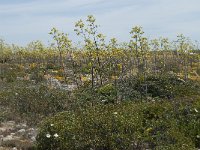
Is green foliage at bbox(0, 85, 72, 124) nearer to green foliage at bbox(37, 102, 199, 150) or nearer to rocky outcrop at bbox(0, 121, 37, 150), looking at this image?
rocky outcrop at bbox(0, 121, 37, 150)

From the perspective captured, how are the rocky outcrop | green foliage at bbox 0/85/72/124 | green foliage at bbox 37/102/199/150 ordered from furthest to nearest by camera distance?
green foliage at bbox 0/85/72/124, the rocky outcrop, green foliage at bbox 37/102/199/150

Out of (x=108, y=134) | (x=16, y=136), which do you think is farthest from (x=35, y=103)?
(x=108, y=134)

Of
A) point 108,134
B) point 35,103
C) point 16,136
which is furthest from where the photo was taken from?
point 35,103

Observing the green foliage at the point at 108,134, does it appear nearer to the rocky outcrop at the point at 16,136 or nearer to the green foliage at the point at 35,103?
the rocky outcrop at the point at 16,136

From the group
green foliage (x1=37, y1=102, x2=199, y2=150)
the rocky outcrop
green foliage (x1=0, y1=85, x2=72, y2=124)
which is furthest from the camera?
green foliage (x1=0, y1=85, x2=72, y2=124)

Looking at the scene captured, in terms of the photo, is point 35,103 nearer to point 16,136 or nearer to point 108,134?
point 16,136

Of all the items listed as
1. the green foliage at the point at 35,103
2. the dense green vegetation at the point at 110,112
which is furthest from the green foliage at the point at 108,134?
the green foliage at the point at 35,103

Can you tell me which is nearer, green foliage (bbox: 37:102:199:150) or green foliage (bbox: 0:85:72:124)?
green foliage (bbox: 37:102:199:150)

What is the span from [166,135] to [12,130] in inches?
181

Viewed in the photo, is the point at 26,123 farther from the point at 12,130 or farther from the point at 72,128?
the point at 72,128

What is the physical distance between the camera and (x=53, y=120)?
9.55 metres

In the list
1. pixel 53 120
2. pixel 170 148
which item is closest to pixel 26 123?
pixel 53 120

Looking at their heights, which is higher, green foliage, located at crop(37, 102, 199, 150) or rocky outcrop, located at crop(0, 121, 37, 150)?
green foliage, located at crop(37, 102, 199, 150)

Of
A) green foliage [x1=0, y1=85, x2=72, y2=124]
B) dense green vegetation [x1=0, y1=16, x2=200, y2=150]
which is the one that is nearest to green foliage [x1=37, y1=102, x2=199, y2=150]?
dense green vegetation [x1=0, y1=16, x2=200, y2=150]
